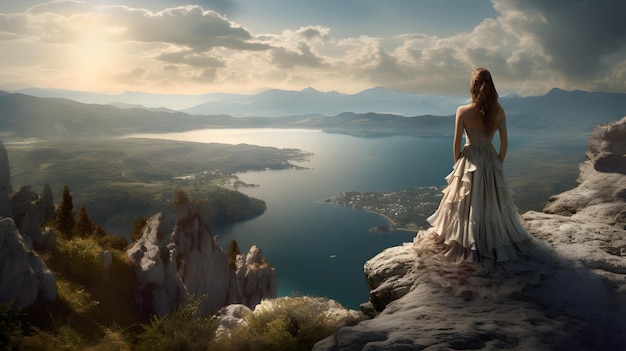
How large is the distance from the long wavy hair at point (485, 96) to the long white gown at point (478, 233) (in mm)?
388

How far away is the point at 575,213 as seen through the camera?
12.9 metres

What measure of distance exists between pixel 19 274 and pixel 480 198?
1599cm

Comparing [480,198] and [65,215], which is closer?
[480,198]

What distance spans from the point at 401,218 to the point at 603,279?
185611mm

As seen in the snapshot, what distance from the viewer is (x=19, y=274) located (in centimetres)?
1277

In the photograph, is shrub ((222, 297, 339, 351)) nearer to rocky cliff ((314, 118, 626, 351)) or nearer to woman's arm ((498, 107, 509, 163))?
rocky cliff ((314, 118, 626, 351))

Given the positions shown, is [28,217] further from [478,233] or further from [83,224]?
[478,233]

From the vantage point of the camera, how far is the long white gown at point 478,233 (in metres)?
8.18

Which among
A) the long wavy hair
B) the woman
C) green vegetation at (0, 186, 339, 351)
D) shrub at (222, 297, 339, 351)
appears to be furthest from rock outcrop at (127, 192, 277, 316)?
the long wavy hair

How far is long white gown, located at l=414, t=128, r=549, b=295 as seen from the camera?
8.18 meters

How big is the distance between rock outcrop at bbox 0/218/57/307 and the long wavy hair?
643 inches

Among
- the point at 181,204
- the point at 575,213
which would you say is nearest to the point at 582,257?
the point at 575,213

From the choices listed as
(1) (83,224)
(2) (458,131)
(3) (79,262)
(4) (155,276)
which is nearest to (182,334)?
(2) (458,131)

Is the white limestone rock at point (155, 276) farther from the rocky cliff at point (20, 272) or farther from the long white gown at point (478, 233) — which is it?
the long white gown at point (478, 233)
